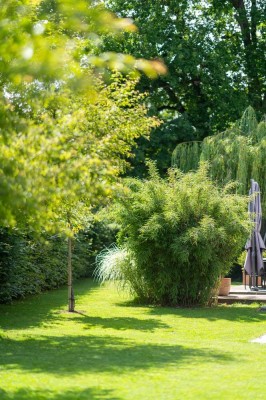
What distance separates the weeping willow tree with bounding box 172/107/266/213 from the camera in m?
22.0

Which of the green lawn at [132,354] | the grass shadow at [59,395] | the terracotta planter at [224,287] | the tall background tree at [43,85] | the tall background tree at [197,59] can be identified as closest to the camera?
the tall background tree at [43,85]

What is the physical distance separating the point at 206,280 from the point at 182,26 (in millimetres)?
15968

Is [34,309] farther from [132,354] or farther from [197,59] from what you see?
[197,59]

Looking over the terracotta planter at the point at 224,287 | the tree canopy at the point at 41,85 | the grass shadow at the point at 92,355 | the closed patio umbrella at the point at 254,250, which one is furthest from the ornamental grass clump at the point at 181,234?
the tree canopy at the point at 41,85

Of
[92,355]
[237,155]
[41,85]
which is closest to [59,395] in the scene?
[92,355]

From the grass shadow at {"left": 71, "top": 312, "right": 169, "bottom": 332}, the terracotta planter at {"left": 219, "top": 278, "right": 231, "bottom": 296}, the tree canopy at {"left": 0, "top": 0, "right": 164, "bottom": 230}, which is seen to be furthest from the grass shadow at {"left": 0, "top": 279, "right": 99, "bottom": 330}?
the tree canopy at {"left": 0, "top": 0, "right": 164, "bottom": 230}

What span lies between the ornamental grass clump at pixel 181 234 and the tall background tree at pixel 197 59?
36.0ft

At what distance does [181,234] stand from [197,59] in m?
14.0

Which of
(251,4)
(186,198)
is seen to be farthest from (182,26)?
(186,198)

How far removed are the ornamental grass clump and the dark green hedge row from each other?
188 cm

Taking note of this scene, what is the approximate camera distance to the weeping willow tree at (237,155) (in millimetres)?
22047

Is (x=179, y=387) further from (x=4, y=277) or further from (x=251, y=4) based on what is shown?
(x=251, y=4)

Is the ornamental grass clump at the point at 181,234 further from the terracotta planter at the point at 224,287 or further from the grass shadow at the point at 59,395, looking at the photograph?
the grass shadow at the point at 59,395

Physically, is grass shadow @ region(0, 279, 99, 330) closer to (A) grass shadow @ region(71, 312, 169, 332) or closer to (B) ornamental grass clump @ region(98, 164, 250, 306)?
(A) grass shadow @ region(71, 312, 169, 332)
